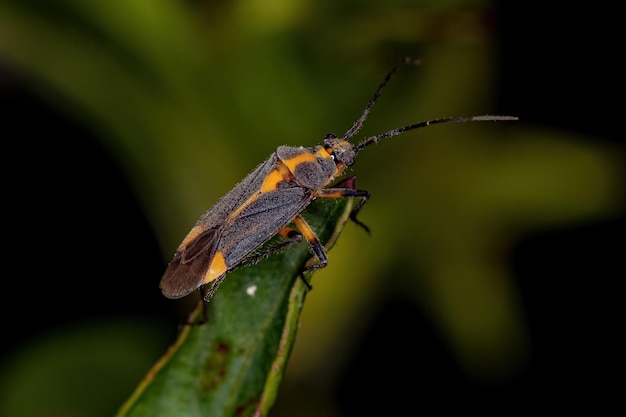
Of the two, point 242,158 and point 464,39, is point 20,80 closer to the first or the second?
point 242,158

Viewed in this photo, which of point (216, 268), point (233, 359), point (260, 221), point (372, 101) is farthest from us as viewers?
point (372, 101)

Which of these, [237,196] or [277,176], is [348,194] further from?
[237,196]

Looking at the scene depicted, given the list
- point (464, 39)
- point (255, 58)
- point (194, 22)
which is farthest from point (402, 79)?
point (194, 22)

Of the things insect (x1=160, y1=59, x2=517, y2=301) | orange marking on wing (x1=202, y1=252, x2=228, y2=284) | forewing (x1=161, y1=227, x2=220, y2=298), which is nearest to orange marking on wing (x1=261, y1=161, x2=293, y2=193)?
insect (x1=160, y1=59, x2=517, y2=301)

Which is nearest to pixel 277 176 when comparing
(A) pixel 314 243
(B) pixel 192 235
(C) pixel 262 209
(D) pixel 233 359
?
(C) pixel 262 209

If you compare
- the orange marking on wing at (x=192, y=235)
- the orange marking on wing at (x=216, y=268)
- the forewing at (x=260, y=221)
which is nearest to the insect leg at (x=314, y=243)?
the forewing at (x=260, y=221)

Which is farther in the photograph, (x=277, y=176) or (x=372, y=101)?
(x=372, y=101)
